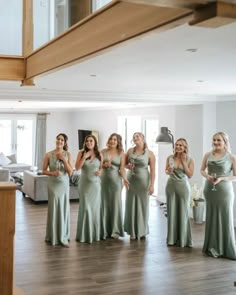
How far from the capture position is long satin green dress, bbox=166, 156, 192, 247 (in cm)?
571

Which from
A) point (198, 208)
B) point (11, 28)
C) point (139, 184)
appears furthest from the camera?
point (198, 208)

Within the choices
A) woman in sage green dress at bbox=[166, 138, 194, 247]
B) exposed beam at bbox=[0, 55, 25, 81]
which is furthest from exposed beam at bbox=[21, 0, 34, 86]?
woman in sage green dress at bbox=[166, 138, 194, 247]

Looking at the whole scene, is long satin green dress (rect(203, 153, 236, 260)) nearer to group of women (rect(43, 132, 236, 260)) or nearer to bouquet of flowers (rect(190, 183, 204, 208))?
group of women (rect(43, 132, 236, 260))

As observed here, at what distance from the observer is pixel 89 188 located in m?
5.82

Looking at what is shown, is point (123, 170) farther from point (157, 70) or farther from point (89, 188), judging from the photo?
point (157, 70)

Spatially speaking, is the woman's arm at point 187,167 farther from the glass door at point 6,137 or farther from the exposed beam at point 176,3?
the glass door at point 6,137

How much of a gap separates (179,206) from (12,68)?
9.16 feet

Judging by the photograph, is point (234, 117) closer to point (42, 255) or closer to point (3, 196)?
point (42, 255)

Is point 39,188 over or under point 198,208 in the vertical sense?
over

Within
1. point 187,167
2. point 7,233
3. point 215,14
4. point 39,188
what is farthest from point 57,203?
point 215,14

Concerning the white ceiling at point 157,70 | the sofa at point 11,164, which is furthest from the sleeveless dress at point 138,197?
the sofa at point 11,164

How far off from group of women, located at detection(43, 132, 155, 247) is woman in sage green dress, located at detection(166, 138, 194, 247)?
13.1 inches

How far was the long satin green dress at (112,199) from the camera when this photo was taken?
606 cm

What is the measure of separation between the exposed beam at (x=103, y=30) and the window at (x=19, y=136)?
9.09 m
